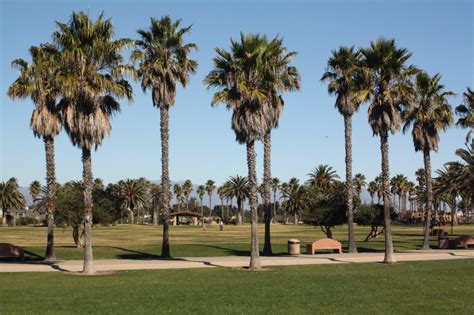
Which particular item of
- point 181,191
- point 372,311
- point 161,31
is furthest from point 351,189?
point 181,191

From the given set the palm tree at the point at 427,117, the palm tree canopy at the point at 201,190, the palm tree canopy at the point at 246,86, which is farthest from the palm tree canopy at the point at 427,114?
the palm tree canopy at the point at 201,190

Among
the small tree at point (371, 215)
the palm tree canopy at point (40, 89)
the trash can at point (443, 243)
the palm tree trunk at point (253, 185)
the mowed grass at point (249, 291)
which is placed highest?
the palm tree canopy at point (40, 89)

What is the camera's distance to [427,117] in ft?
136

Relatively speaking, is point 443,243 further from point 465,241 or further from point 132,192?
point 132,192

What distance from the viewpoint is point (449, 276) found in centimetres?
2258

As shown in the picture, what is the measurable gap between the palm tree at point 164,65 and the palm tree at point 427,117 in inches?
620

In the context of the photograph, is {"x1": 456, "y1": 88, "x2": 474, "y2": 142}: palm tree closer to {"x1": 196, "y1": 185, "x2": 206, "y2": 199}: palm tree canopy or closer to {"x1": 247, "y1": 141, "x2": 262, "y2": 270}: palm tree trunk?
{"x1": 247, "y1": 141, "x2": 262, "y2": 270}: palm tree trunk

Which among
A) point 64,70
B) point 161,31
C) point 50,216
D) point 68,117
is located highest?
point 161,31

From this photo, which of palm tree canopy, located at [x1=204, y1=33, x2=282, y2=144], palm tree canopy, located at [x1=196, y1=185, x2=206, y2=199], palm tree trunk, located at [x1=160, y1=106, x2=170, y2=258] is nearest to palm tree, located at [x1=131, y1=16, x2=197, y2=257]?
palm tree trunk, located at [x1=160, y1=106, x2=170, y2=258]

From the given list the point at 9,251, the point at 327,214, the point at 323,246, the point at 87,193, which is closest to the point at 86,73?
the point at 87,193

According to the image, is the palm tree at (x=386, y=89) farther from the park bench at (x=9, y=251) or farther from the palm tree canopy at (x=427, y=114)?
the park bench at (x=9, y=251)

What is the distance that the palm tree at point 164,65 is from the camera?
3538 cm

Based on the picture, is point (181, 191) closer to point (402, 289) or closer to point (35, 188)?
point (35, 188)

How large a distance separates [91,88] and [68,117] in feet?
5.67
